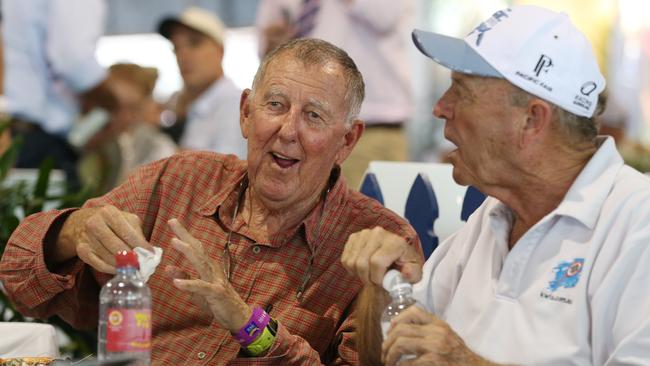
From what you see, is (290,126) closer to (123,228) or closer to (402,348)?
(123,228)

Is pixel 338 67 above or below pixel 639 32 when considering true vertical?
above

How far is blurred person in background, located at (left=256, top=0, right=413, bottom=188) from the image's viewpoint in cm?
647

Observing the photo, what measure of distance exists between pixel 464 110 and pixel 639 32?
1045cm

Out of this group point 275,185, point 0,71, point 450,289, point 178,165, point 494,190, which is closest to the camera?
point 494,190

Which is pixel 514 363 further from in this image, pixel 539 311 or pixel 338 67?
pixel 338 67

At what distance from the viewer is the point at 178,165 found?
342 cm

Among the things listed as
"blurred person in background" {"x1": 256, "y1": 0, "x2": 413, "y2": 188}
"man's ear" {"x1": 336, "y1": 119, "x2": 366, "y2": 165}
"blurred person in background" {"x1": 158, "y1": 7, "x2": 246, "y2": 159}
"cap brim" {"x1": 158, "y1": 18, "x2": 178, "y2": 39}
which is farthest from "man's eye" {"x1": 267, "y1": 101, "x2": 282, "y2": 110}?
"cap brim" {"x1": 158, "y1": 18, "x2": 178, "y2": 39}

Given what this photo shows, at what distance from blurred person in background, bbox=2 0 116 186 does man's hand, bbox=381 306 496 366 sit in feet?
17.0

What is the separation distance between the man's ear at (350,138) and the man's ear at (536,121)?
33.4 inches

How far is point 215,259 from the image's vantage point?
3211 millimetres

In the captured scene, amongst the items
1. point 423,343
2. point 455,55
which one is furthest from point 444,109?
point 423,343

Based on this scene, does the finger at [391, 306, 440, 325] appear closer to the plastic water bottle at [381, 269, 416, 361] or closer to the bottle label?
the plastic water bottle at [381, 269, 416, 361]

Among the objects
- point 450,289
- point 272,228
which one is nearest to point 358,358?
point 450,289

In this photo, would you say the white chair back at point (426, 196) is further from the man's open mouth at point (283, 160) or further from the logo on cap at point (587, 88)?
the logo on cap at point (587, 88)
